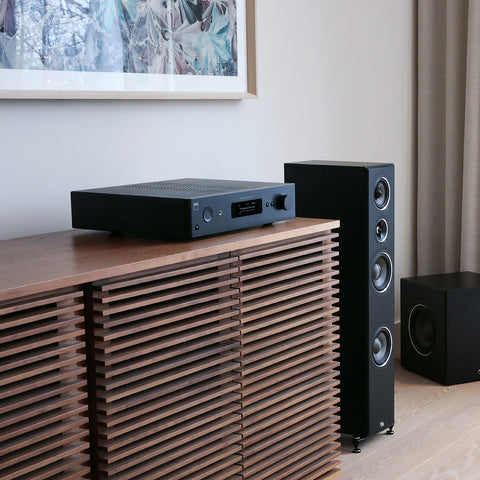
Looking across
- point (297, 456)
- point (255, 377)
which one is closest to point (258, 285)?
point (255, 377)

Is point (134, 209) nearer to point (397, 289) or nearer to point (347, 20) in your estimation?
point (347, 20)

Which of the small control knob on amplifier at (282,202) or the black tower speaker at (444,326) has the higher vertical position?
the small control knob on amplifier at (282,202)

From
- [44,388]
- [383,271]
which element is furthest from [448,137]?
[44,388]

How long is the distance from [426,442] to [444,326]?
57cm

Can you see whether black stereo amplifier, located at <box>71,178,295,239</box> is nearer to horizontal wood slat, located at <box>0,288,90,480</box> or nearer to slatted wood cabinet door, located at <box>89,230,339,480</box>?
slatted wood cabinet door, located at <box>89,230,339,480</box>

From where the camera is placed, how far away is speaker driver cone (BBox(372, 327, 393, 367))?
2.39m

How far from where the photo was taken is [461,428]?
2518 millimetres

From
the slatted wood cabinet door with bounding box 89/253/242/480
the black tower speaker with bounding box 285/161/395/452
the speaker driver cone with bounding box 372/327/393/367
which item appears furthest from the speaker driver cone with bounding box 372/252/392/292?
the slatted wood cabinet door with bounding box 89/253/242/480

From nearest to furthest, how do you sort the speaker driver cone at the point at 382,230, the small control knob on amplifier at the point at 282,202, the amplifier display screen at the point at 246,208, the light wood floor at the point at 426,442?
the amplifier display screen at the point at 246,208
the small control knob on amplifier at the point at 282,202
the light wood floor at the point at 426,442
the speaker driver cone at the point at 382,230

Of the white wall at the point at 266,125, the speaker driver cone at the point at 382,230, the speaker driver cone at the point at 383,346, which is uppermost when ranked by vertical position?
the white wall at the point at 266,125

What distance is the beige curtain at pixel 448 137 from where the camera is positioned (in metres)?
3.24

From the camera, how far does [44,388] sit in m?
1.41

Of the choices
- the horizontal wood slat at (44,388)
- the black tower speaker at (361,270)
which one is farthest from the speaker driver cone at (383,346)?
the horizontal wood slat at (44,388)

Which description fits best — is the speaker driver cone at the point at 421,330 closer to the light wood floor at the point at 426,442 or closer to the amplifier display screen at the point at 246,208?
the light wood floor at the point at 426,442
